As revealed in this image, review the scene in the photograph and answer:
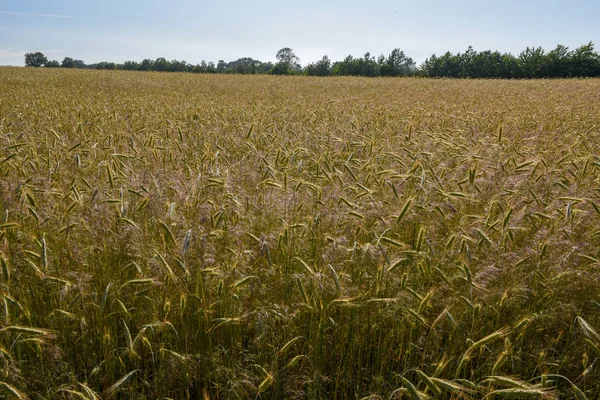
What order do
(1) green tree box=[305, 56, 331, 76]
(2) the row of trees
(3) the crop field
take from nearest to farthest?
(3) the crop field → (2) the row of trees → (1) green tree box=[305, 56, 331, 76]

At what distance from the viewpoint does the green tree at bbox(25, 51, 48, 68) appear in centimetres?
9097

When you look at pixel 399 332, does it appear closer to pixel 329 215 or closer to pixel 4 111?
pixel 329 215

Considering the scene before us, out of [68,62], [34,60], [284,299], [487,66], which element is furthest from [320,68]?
[34,60]

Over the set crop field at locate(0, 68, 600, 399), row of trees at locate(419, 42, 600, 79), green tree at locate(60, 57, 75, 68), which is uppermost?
green tree at locate(60, 57, 75, 68)

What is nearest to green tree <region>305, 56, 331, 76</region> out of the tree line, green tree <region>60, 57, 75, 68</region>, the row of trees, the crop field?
the tree line

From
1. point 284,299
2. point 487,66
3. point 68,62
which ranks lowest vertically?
point 284,299

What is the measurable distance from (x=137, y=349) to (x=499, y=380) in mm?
1667

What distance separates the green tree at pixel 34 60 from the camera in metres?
91.0

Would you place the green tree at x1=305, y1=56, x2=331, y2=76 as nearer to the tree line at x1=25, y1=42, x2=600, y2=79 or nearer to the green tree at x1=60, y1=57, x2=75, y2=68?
the tree line at x1=25, y1=42, x2=600, y2=79

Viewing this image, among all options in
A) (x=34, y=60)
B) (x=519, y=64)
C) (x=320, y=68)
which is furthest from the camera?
(x=34, y=60)

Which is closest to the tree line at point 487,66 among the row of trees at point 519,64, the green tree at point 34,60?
the row of trees at point 519,64

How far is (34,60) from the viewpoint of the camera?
92.2m

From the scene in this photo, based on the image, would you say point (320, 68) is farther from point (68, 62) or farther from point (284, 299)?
point (68, 62)

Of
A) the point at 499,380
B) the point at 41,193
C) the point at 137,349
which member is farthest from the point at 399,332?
the point at 41,193
